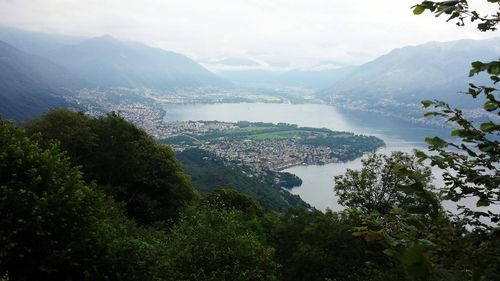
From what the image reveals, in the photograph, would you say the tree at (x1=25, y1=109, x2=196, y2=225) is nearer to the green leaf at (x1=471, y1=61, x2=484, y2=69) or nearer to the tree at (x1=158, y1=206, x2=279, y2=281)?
the tree at (x1=158, y1=206, x2=279, y2=281)

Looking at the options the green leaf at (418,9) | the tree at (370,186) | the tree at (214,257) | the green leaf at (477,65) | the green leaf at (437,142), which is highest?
the green leaf at (418,9)

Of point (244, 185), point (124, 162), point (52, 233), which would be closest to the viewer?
point (52, 233)

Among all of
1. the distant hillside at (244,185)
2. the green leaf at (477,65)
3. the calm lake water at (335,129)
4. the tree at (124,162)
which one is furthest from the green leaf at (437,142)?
the distant hillside at (244,185)

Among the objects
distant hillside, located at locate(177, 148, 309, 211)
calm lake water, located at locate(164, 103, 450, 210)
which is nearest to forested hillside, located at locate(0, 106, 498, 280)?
calm lake water, located at locate(164, 103, 450, 210)

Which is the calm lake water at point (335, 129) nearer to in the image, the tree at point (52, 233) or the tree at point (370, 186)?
the tree at point (370, 186)

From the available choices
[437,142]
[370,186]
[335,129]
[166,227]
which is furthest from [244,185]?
[335,129]

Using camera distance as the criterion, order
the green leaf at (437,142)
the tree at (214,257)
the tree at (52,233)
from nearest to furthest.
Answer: the green leaf at (437,142) < the tree at (52,233) < the tree at (214,257)

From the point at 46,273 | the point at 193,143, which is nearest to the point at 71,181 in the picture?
the point at 46,273

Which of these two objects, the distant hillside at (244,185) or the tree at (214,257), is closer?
the tree at (214,257)

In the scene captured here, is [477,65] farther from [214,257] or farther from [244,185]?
[244,185]
